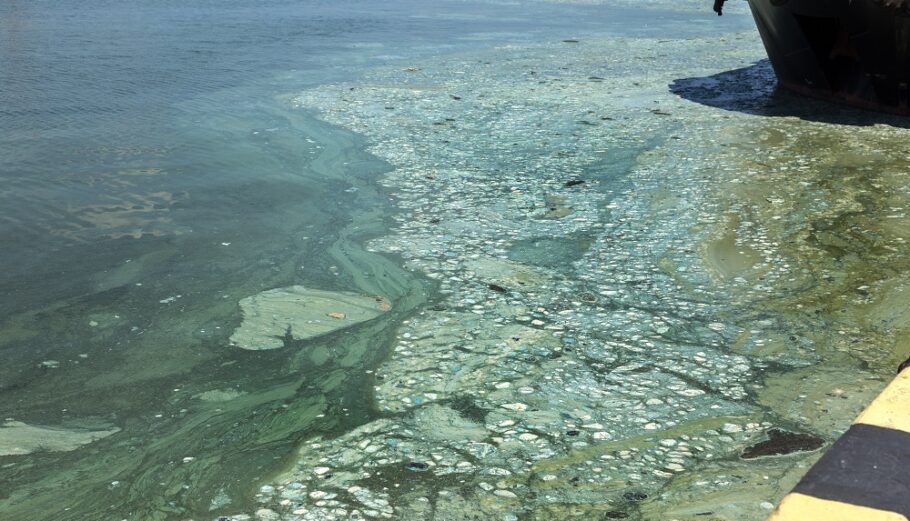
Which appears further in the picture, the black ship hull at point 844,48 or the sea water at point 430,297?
the black ship hull at point 844,48

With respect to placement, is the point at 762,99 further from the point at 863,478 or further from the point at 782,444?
the point at 863,478

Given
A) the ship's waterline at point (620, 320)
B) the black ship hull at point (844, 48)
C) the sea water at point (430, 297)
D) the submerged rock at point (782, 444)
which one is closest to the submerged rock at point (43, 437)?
the sea water at point (430, 297)

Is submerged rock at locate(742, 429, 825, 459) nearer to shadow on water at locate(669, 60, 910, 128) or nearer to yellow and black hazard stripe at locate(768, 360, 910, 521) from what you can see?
yellow and black hazard stripe at locate(768, 360, 910, 521)

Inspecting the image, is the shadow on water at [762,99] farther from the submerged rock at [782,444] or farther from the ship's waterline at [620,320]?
the submerged rock at [782,444]

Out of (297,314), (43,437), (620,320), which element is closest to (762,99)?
(620,320)

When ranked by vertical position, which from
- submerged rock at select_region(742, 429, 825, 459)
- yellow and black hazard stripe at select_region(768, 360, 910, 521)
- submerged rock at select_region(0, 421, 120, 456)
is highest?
yellow and black hazard stripe at select_region(768, 360, 910, 521)

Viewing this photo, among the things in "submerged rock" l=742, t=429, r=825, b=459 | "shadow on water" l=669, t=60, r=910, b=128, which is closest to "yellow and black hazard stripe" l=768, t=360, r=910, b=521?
"submerged rock" l=742, t=429, r=825, b=459
